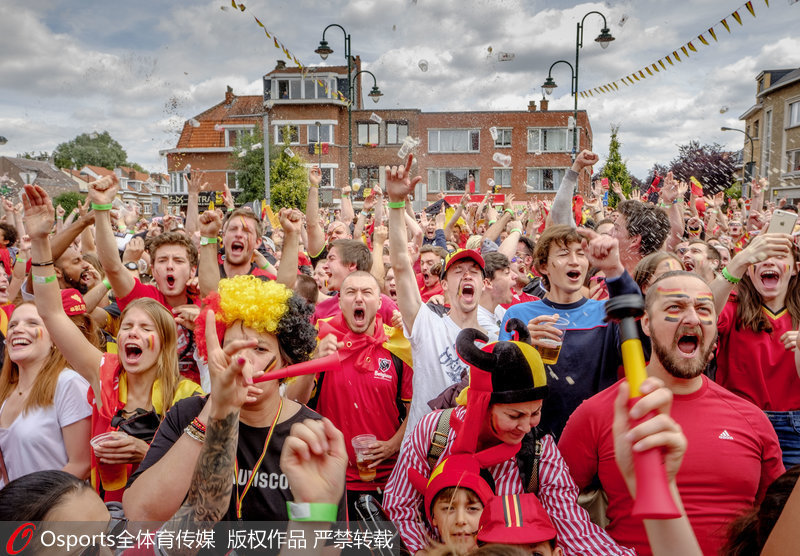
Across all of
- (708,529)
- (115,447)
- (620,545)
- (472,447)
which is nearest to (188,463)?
(115,447)

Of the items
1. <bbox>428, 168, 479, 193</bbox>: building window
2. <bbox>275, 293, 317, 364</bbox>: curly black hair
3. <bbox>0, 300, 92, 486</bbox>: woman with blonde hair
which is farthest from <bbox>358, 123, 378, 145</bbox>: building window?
<bbox>275, 293, 317, 364</bbox>: curly black hair

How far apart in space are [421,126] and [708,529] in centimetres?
3708

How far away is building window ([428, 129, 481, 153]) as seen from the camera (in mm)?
37531

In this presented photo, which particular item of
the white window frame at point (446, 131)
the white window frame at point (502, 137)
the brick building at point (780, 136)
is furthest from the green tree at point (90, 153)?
the brick building at point (780, 136)

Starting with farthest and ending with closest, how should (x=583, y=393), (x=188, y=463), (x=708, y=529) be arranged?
(x=583, y=393) < (x=708, y=529) < (x=188, y=463)

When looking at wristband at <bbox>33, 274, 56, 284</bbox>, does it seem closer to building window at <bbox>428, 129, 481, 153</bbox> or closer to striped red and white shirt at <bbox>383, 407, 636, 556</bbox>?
striped red and white shirt at <bbox>383, 407, 636, 556</bbox>

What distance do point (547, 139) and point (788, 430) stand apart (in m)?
36.2

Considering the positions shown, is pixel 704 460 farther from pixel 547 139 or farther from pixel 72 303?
pixel 547 139

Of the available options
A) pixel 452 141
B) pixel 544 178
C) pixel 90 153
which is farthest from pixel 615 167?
pixel 90 153

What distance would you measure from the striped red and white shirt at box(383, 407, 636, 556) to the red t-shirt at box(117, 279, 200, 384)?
5.21ft

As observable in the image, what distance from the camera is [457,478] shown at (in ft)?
6.94

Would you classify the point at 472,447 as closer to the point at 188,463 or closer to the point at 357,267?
the point at 188,463

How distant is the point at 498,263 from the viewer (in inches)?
182

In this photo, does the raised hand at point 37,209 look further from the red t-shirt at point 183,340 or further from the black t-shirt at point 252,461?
the black t-shirt at point 252,461
